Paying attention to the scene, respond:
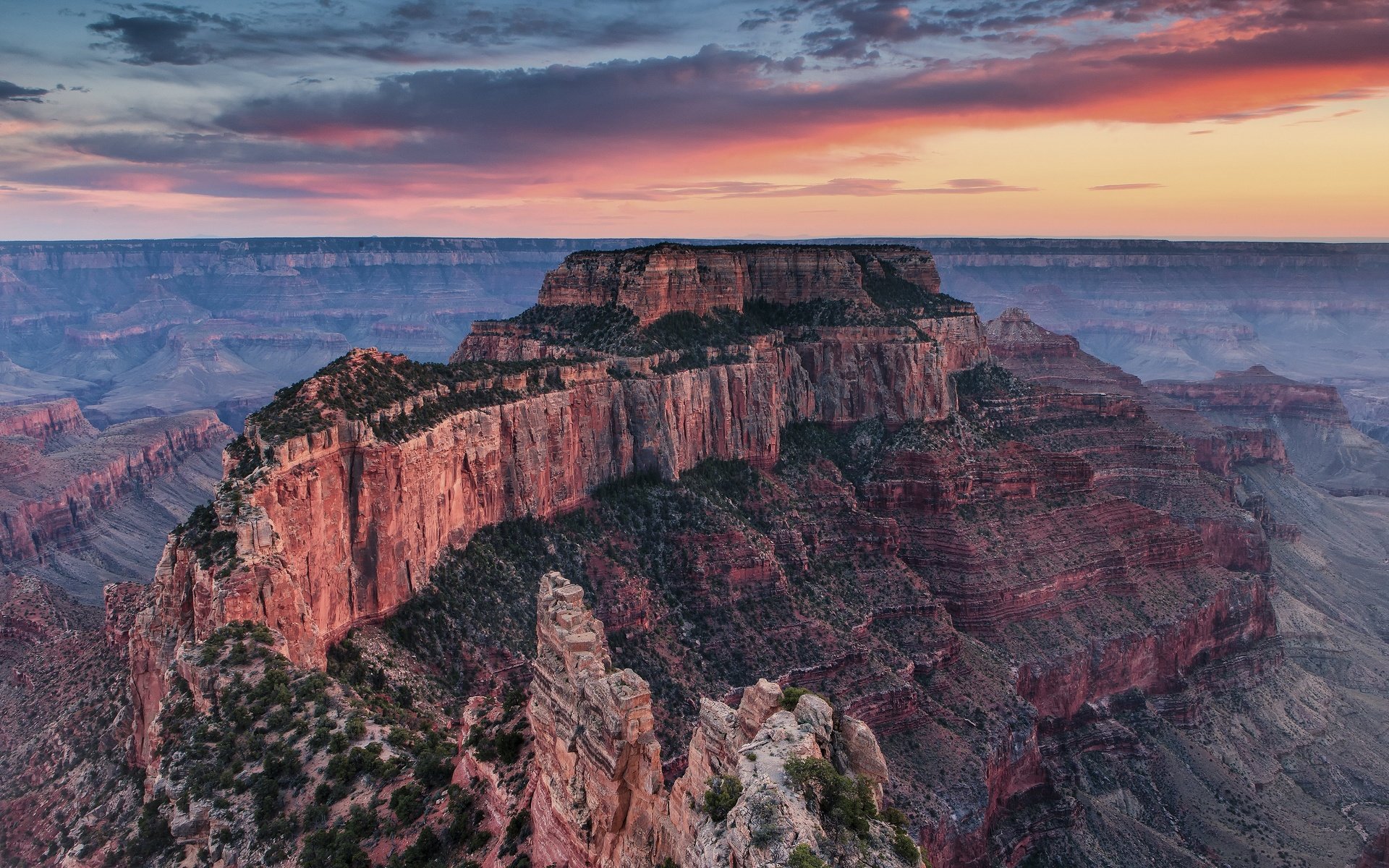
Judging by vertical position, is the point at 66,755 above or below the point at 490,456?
below

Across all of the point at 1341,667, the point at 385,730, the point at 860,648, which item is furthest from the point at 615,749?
the point at 1341,667

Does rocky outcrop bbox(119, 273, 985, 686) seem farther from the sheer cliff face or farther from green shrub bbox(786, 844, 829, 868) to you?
green shrub bbox(786, 844, 829, 868)

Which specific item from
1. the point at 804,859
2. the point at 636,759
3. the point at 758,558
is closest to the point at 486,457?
the point at 758,558

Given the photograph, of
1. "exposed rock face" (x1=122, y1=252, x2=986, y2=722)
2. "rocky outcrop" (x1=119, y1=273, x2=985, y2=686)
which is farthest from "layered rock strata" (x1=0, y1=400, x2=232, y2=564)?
"exposed rock face" (x1=122, y1=252, x2=986, y2=722)

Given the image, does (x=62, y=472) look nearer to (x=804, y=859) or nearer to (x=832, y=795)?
(x=832, y=795)

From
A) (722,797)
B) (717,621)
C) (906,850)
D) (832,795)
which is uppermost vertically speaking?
(722,797)

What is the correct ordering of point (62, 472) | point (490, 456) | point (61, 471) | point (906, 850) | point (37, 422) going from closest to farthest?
point (906, 850)
point (490, 456)
point (62, 472)
point (61, 471)
point (37, 422)
